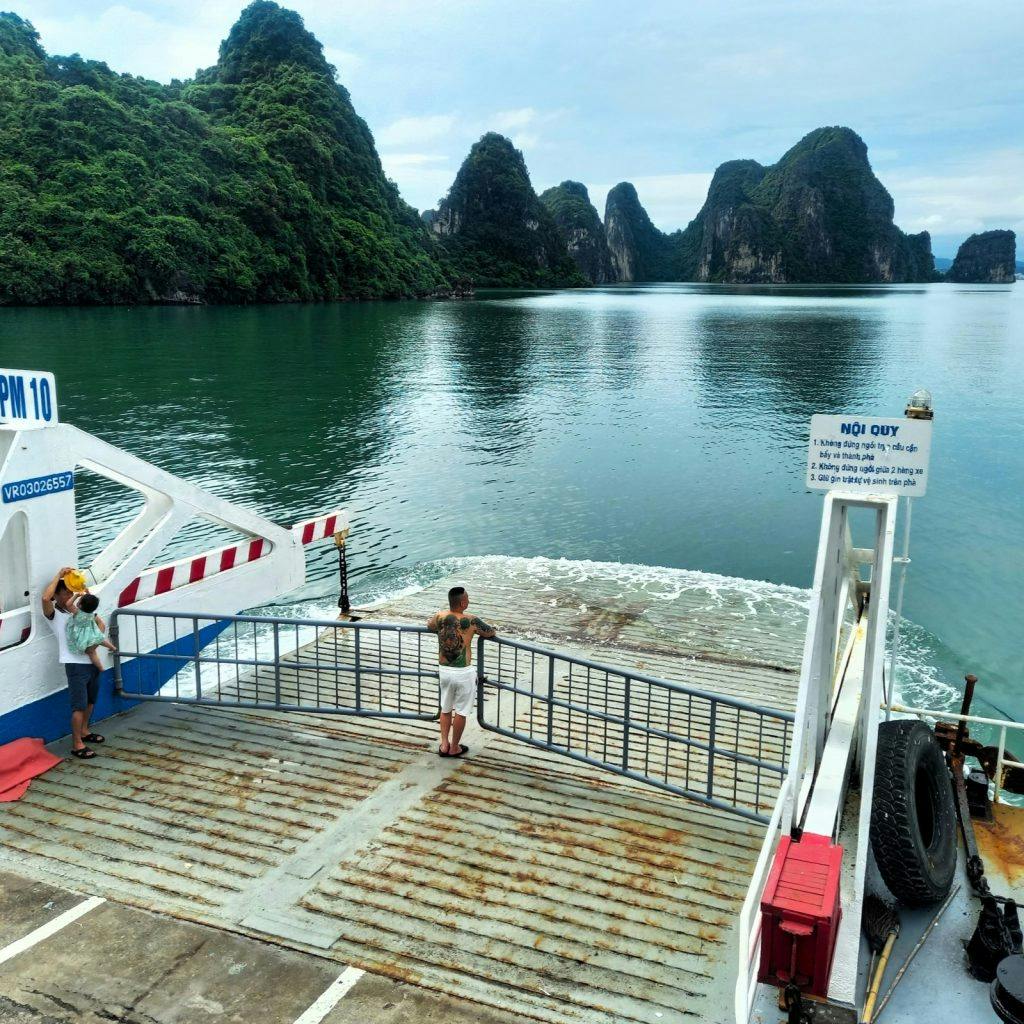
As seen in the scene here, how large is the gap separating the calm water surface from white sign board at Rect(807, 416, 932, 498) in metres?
11.4

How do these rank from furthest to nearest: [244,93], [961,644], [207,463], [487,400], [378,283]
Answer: [244,93], [378,283], [487,400], [207,463], [961,644]

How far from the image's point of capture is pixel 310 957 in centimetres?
602

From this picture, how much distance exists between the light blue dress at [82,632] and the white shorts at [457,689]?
3.45m

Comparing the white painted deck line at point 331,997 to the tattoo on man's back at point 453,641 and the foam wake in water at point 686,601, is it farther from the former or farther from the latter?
the foam wake in water at point 686,601

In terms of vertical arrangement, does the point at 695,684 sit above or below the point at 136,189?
below

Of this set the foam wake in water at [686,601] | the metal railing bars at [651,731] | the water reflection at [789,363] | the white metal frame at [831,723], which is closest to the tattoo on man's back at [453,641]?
the metal railing bars at [651,731]

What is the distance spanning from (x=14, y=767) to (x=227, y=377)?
44513mm

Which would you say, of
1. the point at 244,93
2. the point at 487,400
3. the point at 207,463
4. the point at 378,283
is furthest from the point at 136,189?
the point at 207,463

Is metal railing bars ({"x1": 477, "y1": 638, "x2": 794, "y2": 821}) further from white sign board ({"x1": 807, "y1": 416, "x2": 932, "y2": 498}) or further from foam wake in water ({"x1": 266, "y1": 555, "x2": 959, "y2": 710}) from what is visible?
foam wake in water ({"x1": 266, "y1": 555, "x2": 959, "y2": 710})

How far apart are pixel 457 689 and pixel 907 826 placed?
4.03 meters

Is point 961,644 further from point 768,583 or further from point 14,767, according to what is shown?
point 14,767

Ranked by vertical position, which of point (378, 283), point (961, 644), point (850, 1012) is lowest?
point (961, 644)

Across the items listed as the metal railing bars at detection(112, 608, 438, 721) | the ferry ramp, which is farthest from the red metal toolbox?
the metal railing bars at detection(112, 608, 438, 721)

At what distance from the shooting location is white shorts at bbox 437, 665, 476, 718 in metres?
8.45
